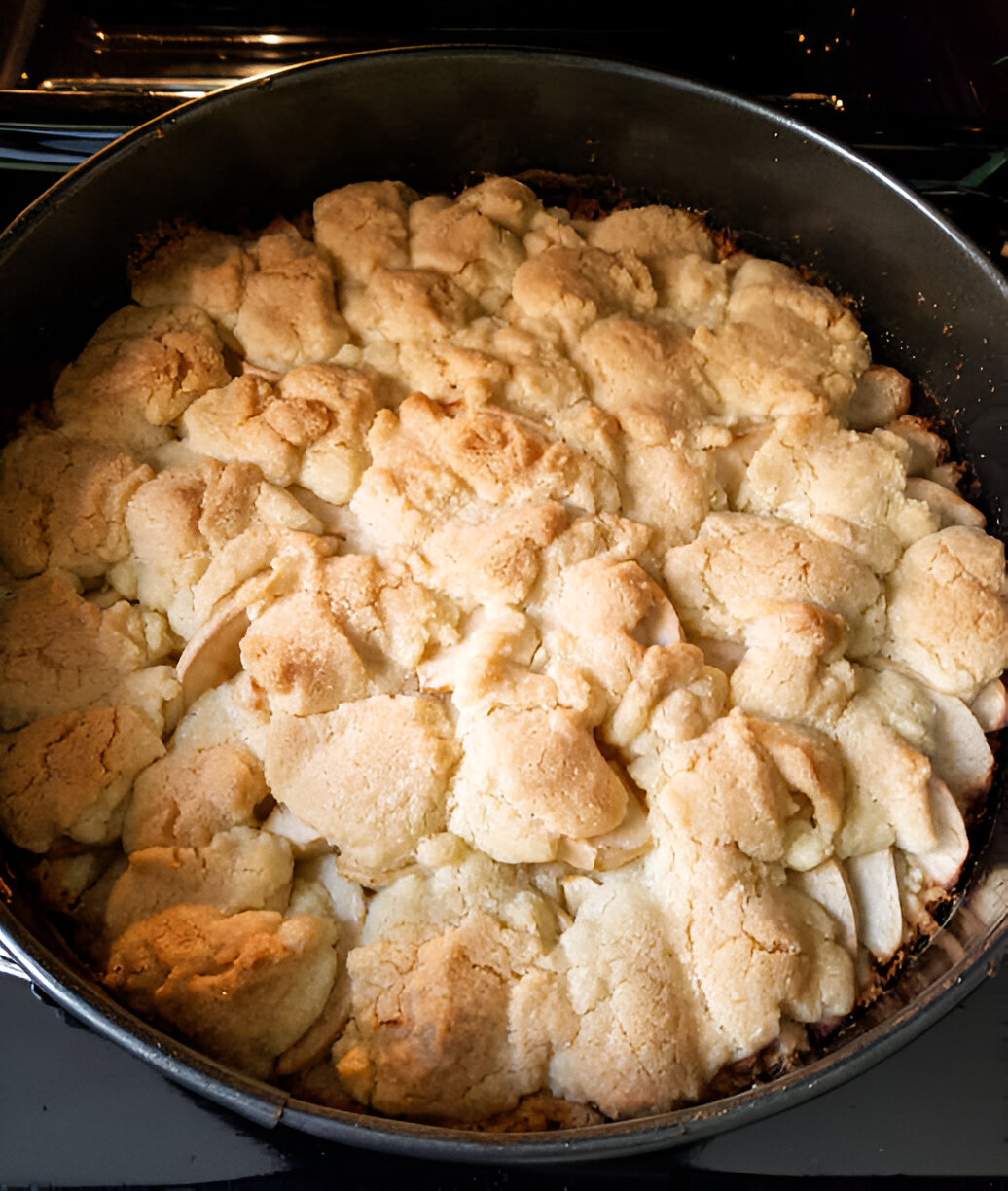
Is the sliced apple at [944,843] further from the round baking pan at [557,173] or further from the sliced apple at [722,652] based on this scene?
the sliced apple at [722,652]

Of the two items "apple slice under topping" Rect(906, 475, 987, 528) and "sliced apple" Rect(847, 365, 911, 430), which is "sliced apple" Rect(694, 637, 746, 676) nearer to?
"apple slice under topping" Rect(906, 475, 987, 528)

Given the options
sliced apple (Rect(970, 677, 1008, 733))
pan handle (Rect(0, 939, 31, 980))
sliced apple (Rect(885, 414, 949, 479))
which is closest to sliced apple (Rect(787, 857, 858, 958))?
sliced apple (Rect(970, 677, 1008, 733))

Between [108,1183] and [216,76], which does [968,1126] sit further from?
[216,76]

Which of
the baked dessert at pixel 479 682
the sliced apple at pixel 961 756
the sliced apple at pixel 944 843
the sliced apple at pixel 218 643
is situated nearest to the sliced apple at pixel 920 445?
the baked dessert at pixel 479 682

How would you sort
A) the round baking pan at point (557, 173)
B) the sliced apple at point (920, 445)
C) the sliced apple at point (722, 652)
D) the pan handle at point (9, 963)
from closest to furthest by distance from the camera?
the pan handle at point (9, 963), the sliced apple at point (722, 652), the round baking pan at point (557, 173), the sliced apple at point (920, 445)

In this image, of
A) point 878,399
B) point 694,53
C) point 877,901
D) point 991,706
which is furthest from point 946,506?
point 694,53
